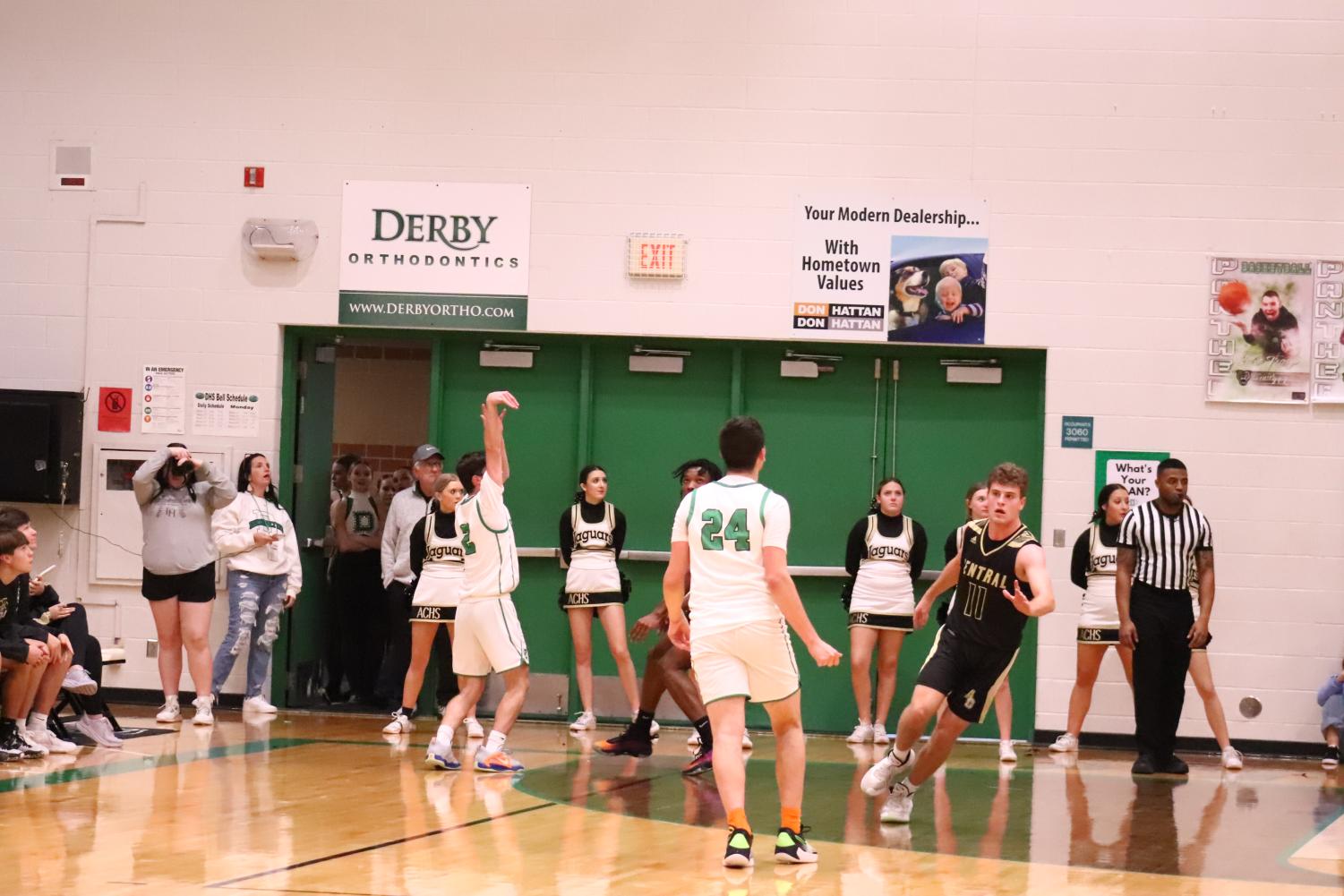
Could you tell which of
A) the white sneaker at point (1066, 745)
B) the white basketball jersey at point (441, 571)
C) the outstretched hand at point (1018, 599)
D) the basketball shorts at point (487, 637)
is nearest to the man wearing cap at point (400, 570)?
the white basketball jersey at point (441, 571)

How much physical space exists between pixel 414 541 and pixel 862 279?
3.71 meters

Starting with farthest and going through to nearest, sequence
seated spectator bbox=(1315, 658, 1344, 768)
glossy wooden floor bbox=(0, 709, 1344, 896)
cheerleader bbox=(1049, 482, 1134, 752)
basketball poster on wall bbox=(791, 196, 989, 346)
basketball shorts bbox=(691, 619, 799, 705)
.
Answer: basketball poster on wall bbox=(791, 196, 989, 346) → seated spectator bbox=(1315, 658, 1344, 768) → cheerleader bbox=(1049, 482, 1134, 752) → basketball shorts bbox=(691, 619, 799, 705) → glossy wooden floor bbox=(0, 709, 1344, 896)

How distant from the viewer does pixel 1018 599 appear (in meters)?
6.18

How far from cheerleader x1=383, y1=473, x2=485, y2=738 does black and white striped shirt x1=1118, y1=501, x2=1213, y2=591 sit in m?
4.31

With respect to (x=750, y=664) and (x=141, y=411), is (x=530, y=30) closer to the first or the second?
(x=141, y=411)

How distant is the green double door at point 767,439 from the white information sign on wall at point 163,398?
0.77m

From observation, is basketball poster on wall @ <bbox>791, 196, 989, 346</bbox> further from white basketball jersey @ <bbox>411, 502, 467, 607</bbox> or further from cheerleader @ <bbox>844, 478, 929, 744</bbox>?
white basketball jersey @ <bbox>411, 502, 467, 607</bbox>

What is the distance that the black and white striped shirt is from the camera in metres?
9.50

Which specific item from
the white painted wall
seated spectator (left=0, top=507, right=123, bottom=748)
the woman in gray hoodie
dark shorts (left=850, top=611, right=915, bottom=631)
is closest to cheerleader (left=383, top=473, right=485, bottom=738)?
the woman in gray hoodie

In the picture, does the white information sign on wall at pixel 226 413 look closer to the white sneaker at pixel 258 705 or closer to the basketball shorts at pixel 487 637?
the white sneaker at pixel 258 705

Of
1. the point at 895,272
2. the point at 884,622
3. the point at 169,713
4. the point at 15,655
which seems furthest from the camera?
the point at 895,272

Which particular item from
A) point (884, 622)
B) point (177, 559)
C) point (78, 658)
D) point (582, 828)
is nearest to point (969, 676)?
point (582, 828)

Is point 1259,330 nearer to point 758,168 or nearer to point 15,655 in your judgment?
point 758,168

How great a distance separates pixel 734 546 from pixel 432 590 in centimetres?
452
